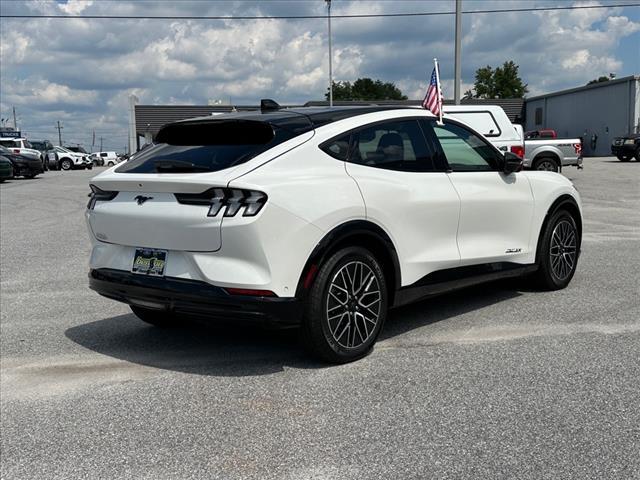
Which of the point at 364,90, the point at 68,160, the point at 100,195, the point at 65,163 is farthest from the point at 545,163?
the point at 364,90

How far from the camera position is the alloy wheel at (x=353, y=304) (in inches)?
174

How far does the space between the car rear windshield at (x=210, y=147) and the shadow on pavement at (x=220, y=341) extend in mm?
1062

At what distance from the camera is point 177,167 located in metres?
4.37

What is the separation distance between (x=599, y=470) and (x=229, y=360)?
8.42 feet

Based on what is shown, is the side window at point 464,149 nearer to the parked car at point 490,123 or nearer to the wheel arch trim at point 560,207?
the wheel arch trim at point 560,207

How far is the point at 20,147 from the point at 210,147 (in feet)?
120

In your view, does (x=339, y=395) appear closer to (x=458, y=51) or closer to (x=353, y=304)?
(x=353, y=304)

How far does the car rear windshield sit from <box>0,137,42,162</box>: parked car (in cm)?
2839

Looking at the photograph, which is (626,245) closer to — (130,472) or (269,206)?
(269,206)

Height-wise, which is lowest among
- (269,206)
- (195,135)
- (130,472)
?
(130,472)

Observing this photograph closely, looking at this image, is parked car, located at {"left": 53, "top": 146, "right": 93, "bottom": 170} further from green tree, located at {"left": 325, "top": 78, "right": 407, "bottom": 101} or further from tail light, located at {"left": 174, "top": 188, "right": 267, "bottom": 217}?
green tree, located at {"left": 325, "top": 78, "right": 407, "bottom": 101}

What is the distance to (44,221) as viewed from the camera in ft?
45.8

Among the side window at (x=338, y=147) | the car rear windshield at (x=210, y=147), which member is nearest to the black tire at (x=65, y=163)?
the car rear windshield at (x=210, y=147)

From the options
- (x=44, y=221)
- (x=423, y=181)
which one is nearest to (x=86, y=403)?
(x=423, y=181)
